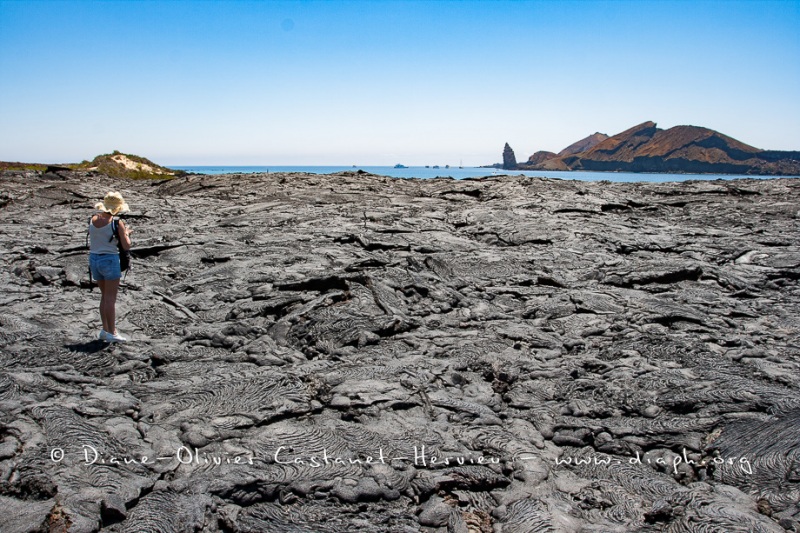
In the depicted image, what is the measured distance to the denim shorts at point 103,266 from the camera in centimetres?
656

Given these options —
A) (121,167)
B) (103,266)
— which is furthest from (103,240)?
(121,167)

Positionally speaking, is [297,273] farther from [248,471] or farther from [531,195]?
[531,195]

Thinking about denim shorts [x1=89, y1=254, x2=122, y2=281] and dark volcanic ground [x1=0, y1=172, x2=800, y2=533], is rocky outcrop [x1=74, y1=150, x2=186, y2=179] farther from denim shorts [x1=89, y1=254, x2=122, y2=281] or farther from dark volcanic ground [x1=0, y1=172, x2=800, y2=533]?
denim shorts [x1=89, y1=254, x2=122, y2=281]

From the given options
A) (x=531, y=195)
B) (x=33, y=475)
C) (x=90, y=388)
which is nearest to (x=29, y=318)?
(x=90, y=388)

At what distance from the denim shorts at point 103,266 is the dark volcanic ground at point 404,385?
3.14 ft

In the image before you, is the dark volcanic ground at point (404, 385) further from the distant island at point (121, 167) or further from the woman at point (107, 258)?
the distant island at point (121, 167)

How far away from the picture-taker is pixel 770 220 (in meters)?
14.9

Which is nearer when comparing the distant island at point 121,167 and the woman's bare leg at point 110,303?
the woman's bare leg at point 110,303

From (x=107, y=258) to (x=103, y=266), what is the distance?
0.12 meters

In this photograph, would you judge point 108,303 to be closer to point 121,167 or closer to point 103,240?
point 103,240

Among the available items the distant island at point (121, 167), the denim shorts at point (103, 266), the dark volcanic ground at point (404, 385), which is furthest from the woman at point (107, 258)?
the distant island at point (121, 167)

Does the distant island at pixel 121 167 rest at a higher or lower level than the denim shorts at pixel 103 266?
higher

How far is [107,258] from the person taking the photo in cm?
658

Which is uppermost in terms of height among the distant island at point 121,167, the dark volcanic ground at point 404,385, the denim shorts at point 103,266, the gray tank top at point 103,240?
the distant island at point 121,167
